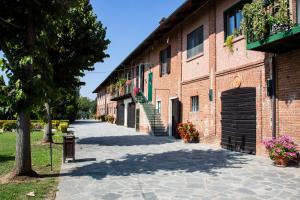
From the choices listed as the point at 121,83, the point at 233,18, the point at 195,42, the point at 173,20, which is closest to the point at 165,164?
the point at 233,18

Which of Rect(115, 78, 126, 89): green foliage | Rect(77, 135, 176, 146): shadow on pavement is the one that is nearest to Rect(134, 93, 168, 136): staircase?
Rect(77, 135, 176, 146): shadow on pavement

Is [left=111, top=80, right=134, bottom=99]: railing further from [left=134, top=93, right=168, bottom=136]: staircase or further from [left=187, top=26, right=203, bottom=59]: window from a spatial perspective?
[left=187, top=26, right=203, bottom=59]: window

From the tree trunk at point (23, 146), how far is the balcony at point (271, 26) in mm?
7095

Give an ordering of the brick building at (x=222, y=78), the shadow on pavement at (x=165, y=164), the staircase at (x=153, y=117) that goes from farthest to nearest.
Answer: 1. the staircase at (x=153, y=117)
2. the brick building at (x=222, y=78)
3. the shadow on pavement at (x=165, y=164)

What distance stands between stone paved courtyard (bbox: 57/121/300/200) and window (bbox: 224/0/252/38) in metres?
5.45

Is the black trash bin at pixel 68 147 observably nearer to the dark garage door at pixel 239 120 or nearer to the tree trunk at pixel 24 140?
the tree trunk at pixel 24 140

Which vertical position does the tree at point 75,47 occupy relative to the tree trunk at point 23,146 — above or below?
above

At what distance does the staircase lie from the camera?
20.7 metres

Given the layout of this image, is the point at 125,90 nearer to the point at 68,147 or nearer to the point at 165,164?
the point at 68,147

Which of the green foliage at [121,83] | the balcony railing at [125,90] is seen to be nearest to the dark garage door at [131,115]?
the balcony railing at [125,90]

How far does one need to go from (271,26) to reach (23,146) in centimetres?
774

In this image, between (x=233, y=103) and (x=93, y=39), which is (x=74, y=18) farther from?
(x=233, y=103)

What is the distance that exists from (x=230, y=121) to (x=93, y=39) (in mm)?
7742

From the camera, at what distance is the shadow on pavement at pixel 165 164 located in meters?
8.27
